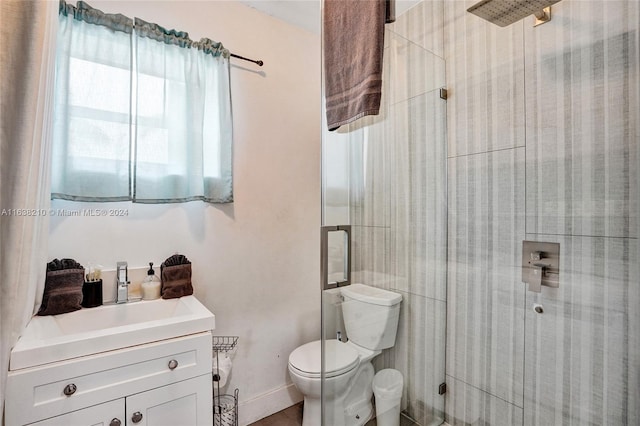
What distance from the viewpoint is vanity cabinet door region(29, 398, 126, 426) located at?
3.31 ft

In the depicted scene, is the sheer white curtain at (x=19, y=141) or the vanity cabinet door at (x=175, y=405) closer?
the sheer white curtain at (x=19, y=141)

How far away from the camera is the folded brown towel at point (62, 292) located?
1267mm

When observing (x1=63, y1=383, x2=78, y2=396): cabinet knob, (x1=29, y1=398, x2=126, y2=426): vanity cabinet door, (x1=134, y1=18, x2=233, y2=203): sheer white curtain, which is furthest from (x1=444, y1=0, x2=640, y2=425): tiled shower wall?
(x1=63, y1=383, x2=78, y2=396): cabinet knob

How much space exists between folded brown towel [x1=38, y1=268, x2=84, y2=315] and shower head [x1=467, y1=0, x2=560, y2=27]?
1.89 m

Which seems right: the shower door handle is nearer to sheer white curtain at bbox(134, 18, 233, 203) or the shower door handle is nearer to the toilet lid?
the toilet lid

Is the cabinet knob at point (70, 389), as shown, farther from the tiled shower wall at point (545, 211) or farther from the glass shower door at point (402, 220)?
the tiled shower wall at point (545, 211)

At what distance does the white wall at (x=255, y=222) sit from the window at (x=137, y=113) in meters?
0.10

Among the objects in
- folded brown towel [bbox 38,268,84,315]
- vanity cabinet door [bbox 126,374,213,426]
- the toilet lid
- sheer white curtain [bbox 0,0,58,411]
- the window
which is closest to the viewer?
sheer white curtain [bbox 0,0,58,411]

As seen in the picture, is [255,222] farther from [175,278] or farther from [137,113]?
[137,113]

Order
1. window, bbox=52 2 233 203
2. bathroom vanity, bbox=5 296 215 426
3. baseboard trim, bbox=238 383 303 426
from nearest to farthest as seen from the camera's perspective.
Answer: bathroom vanity, bbox=5 296 215 426 < window, bbox=52 2 233 203 < baseboard trim, bbox=238 383 303 426

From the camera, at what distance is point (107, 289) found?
148 cm

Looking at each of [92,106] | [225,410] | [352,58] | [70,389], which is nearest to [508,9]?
[352,58]

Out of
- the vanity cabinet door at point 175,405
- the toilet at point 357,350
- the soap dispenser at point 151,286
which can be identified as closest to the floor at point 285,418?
the toilet at point 357,350

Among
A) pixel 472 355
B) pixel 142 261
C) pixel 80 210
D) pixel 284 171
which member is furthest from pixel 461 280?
pixel 80 210
